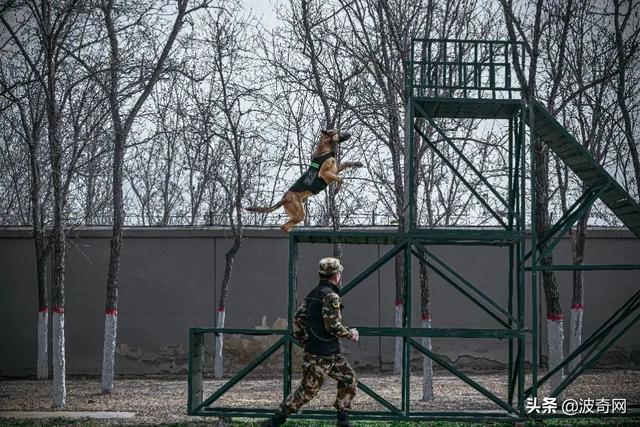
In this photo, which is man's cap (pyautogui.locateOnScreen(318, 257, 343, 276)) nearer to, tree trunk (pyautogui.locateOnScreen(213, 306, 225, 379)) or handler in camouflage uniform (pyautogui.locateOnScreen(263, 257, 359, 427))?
handler in camouflage uniform (pyautogui.locateOnScreen(263, 257, 359, 427))

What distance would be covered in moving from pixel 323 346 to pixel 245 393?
653cm

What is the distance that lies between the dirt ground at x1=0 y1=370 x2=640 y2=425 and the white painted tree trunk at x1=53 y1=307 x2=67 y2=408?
0.66 ft

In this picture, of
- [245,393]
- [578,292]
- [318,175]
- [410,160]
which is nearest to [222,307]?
[245,393]

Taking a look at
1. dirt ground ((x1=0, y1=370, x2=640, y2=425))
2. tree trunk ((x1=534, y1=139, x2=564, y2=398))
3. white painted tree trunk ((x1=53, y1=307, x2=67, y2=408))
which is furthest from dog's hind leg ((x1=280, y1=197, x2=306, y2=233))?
white painted tree trunk ((x1=53, y1=307, x2=67, y2=408))

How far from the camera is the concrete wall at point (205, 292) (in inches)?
766

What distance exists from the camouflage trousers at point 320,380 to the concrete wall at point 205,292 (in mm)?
9891

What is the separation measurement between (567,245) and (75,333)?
10.8 metres

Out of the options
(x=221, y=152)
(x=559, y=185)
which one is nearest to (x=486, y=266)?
(x=559, y=185)

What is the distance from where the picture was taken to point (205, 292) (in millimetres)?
19672

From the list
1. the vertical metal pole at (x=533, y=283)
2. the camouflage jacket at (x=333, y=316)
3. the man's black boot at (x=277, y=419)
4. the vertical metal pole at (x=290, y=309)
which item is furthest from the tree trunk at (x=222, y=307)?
the camouflage jacket at (x=333, y=316)

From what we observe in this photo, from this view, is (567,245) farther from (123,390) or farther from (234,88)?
(123,390)

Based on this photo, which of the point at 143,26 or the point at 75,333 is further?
the point at 75,333

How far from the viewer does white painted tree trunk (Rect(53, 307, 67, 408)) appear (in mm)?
13938

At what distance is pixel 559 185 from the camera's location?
1683 centimetres
